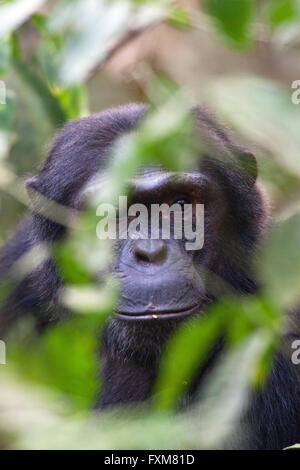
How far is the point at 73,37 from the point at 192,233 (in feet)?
7.62

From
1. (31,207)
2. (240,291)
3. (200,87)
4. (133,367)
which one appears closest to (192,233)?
(240,291)

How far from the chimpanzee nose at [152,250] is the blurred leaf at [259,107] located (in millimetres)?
2230

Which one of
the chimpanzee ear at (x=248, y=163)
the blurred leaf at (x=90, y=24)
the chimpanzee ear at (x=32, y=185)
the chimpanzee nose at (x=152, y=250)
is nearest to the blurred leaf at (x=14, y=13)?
the blurred leaf at (x=90, y=24)

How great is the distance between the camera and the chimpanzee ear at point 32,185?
4449mm

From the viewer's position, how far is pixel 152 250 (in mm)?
3424

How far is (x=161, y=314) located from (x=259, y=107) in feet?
7.65

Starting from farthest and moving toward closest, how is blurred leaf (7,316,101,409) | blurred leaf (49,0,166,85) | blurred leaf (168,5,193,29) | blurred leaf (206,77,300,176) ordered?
blurred leaf (168,5,193,29) → blurred leaf (7,316,101,409) → blurred leaf (49,0,166,85) → blurred leaf (206,77,300,176)

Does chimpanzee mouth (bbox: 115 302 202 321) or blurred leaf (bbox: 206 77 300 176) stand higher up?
chimpanzee mouth (bbox: 115 302 202 321)

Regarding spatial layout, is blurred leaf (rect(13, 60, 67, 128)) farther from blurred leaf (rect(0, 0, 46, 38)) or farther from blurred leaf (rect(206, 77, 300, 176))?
blurred leaf (rect(206, 77, 300, 176))

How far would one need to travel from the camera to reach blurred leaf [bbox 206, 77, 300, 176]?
1.14m

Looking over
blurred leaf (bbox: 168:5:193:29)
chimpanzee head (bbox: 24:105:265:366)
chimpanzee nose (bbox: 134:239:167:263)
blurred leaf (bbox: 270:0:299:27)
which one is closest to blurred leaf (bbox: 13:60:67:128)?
chimpanzee head (bbox: 24:105:265:366)

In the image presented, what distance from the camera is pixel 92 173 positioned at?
414cm

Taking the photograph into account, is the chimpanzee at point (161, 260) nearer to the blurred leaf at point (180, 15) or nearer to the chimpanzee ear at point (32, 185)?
the chimpanzee ear at point (32, 185)
